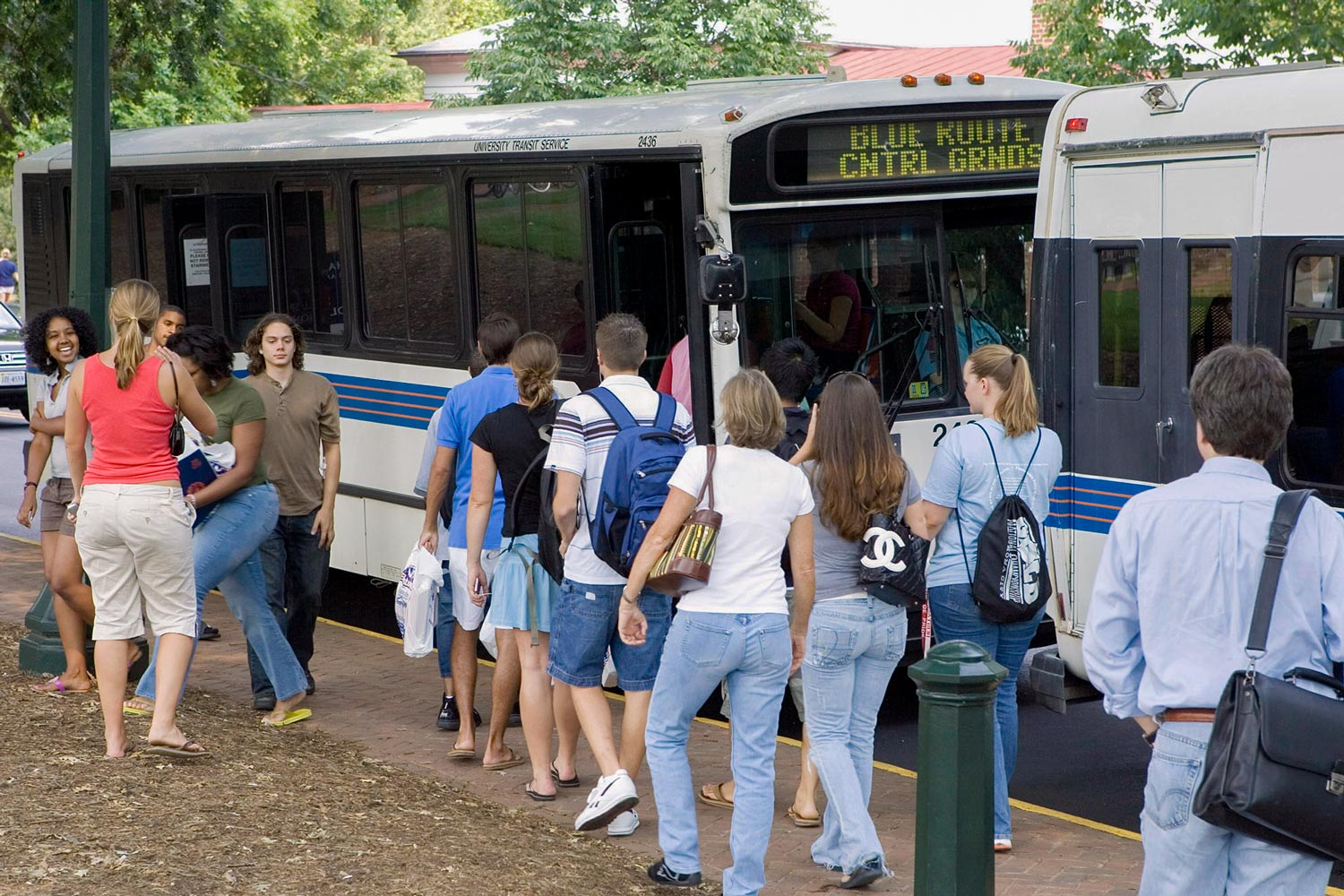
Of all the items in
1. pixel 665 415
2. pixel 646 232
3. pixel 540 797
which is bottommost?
pixel 540 797

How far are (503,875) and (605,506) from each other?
4.09 ft

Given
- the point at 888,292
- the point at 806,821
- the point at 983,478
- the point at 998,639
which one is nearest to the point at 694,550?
the point at 983,478

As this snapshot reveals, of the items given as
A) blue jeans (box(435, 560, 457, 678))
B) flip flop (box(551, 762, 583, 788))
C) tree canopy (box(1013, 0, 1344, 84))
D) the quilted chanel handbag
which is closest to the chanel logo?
the quilted chanel handbag

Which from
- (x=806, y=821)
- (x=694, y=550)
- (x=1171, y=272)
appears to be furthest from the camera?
(x=1171, y=272)

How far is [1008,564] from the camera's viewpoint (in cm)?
571

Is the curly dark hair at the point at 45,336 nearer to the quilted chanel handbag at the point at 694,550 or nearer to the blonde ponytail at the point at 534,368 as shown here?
the blonde ponytail at the point at 534,368

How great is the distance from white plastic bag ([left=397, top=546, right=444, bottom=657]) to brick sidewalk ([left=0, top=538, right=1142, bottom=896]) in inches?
20.3

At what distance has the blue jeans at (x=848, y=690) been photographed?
5559 millimetres

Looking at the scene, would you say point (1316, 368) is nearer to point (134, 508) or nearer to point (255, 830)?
point (255, 830)

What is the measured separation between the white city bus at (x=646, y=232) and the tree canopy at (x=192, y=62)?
370 centimetres

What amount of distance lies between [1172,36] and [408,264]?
1179 centimetres

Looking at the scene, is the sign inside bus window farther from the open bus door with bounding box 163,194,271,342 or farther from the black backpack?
the open bus door with bounding box 163,194,271,342

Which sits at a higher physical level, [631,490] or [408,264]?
[408,264]

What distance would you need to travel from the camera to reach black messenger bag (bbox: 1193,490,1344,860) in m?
3.41
